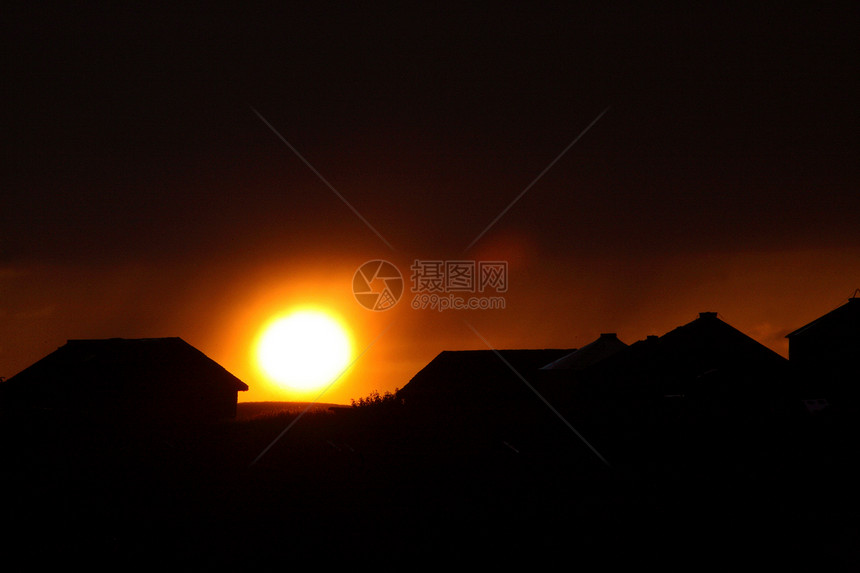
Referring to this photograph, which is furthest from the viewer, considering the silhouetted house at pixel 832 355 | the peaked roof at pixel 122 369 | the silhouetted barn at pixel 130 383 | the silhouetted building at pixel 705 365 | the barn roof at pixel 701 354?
the peaked roof at pixel 122 369

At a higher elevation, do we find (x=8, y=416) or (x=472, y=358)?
(x=472, y=358)

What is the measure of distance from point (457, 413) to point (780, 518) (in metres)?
18.1

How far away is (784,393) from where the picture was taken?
31891 mm

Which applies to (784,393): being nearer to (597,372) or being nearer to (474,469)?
(597,372)

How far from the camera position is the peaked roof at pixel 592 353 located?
40.1 metres

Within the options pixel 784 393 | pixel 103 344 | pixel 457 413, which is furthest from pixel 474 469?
pixel 103 344

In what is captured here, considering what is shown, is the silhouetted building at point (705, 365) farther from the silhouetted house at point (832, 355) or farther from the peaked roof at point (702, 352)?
the silhouetted house at point (832, 355)

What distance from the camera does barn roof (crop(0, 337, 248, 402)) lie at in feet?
130

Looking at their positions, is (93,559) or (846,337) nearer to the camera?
(93,559)

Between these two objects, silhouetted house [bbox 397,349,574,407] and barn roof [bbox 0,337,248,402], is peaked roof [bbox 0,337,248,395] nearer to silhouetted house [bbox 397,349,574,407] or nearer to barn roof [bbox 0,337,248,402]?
barn roof [bbox 0,337,248,402]

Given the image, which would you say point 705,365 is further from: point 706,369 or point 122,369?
point 122,369

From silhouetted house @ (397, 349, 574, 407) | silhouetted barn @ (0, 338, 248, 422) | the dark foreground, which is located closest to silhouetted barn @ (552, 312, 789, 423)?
the dark foreground

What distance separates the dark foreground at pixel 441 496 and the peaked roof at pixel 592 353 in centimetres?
1438

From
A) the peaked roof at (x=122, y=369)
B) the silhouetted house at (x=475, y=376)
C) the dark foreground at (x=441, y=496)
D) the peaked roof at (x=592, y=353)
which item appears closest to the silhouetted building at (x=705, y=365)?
the peaked roof at (x=592, y=353)
